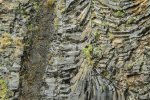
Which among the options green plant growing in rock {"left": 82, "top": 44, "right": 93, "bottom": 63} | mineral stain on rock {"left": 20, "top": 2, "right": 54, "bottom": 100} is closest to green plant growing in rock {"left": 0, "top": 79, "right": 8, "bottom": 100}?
mineral stain on rock {"left": 20, "top": 2, "right": 54, "bottom": 100}

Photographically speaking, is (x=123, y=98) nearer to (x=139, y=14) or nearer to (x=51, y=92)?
(x=51, y=92)

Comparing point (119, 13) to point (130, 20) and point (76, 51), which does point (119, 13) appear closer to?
point (130, 20)

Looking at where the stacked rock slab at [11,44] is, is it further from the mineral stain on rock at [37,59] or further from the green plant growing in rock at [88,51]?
the green plant growing in rock at [88,51]

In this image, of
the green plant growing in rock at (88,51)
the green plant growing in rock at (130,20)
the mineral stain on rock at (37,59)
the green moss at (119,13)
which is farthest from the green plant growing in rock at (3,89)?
the green plant growing in rock at (130,20)

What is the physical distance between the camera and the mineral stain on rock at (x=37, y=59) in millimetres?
12461

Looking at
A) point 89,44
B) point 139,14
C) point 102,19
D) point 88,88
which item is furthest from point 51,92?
point 139,14

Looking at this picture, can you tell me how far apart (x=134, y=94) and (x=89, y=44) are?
2.65m

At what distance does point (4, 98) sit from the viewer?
11.9 m

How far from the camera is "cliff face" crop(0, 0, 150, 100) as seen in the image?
11.6 metres

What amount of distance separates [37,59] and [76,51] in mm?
1606

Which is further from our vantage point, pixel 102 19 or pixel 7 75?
pixel 102 19

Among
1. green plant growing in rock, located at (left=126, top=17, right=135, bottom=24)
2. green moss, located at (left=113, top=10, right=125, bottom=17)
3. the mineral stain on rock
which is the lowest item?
the mineral stain on rock

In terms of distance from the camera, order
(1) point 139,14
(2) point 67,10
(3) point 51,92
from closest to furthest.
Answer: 1. (3) point 51,92
2. (1) point 139,14
3. (2) point 67,10

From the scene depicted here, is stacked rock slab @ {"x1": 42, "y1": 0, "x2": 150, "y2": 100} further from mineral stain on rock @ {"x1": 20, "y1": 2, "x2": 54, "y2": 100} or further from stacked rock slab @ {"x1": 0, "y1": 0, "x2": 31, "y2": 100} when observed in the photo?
stacked rock slab @ {"x1": 0, "y1": 0, "x2": 31, "y2": 100}
